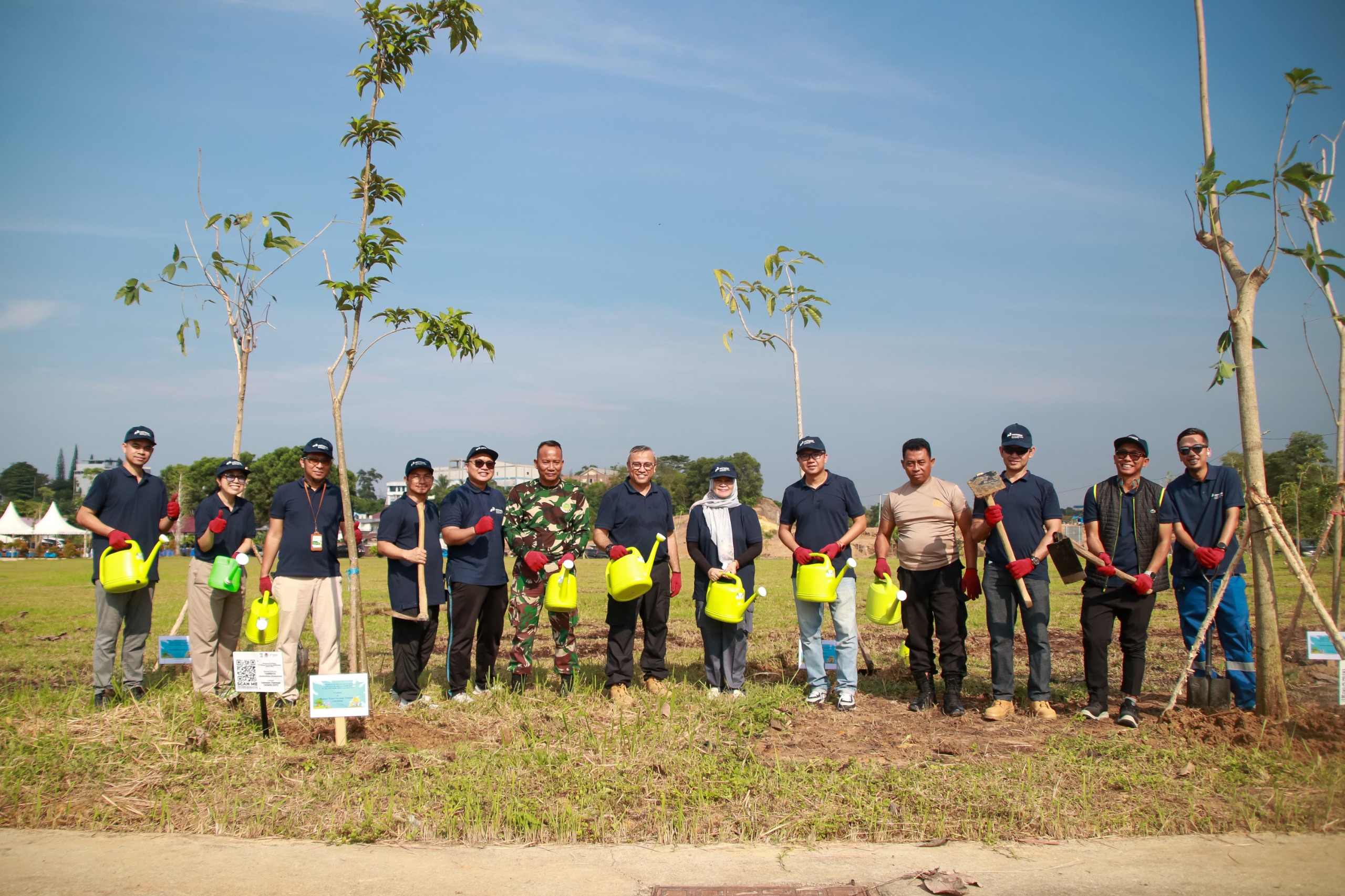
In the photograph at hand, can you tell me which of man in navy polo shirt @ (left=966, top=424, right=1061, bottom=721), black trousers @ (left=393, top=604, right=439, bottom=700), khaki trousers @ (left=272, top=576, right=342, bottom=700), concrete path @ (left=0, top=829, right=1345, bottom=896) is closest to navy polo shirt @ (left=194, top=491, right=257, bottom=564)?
khaki trousers @ (left=272, top=576, right=342, bottom=700)

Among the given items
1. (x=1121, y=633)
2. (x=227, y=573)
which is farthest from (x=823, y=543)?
(x=227, y=573)

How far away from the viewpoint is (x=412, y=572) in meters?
6.53

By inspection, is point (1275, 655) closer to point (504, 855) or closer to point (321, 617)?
point (504, 855)

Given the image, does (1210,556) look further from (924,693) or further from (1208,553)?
(924,693)

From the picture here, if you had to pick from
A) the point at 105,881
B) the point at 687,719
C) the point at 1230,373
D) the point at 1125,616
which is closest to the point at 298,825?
the point at 105,881

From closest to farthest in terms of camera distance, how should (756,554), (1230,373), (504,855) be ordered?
(504,855) < (1230,373) < (756,554)

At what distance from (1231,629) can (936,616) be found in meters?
2.08

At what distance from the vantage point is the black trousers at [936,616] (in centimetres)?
647

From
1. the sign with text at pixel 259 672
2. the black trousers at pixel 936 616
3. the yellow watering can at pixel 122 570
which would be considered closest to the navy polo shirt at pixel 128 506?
the yellow watering can at pixel 122 570

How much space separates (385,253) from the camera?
6.22 m

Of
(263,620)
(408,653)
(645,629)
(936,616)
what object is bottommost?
(408,653)

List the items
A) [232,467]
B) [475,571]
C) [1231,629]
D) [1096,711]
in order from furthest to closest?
[232,467]
[475,571]
[1231,629]
[1096,711]

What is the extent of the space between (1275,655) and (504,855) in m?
4.98

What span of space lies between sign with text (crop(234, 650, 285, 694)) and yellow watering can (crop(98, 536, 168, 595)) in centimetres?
154
